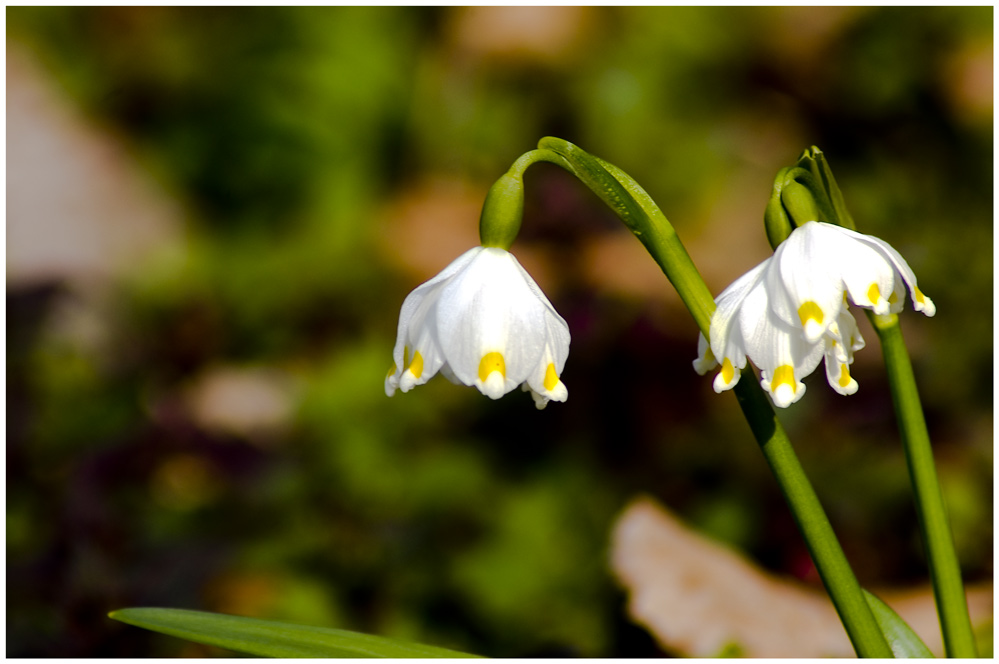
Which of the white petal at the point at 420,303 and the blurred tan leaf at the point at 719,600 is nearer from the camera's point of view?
the white petal at the point at 420,303

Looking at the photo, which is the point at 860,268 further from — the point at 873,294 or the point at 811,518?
the point at 811,518

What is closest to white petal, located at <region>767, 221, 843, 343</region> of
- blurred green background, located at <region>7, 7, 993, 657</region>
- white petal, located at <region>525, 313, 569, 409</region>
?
white petal, located at <region>525, 313, 569, 409</region>

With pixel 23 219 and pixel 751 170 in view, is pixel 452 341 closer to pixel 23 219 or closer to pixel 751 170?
pixel 751 170

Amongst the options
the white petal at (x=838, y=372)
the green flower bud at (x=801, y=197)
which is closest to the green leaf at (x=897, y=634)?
the white petal at (x=838, y=372)

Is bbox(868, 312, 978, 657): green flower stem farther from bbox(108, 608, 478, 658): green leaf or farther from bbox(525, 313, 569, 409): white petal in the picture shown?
→ bbox(108, 608, 478, 658): green leaf

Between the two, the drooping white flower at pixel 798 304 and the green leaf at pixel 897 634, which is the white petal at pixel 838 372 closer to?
the drooping white flower at pixel 798 304
